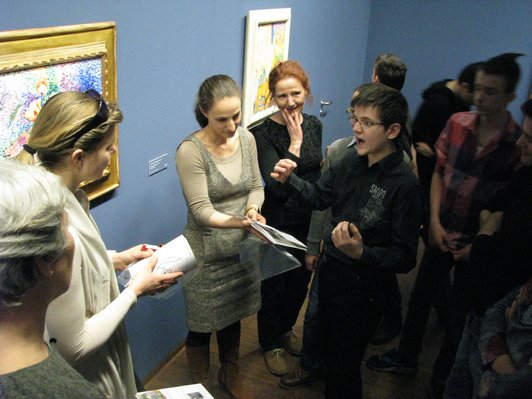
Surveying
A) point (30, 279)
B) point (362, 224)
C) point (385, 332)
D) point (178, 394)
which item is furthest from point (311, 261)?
point (30, 279)

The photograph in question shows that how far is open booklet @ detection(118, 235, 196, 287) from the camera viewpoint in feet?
5.45

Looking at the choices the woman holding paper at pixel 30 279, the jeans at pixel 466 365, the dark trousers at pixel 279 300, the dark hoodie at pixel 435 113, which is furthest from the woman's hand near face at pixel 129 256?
the dark hoodie at pixel 435 113

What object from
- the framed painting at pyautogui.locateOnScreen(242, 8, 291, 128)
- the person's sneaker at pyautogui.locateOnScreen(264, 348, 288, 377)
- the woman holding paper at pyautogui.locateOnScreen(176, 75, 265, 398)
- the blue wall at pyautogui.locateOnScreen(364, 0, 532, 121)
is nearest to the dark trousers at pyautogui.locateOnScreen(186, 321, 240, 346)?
the woman holding paper at pyautogui.locateOnScreen(176, 75, 265, 398)

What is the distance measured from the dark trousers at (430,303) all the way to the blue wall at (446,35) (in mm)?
3271

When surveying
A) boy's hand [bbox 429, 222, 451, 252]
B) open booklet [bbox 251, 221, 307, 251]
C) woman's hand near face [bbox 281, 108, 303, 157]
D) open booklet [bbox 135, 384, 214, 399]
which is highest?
woman's hand near face [bbox 281, 108, 303, 157]

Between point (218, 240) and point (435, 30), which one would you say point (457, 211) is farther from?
point (435, 30)

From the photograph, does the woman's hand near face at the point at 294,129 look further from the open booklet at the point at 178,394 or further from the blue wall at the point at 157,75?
the open booklet at the point at 178,394

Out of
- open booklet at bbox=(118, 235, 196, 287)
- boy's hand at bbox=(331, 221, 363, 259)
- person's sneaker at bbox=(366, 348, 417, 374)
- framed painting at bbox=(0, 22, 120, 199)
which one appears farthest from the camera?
person's sneaker at bbox=(366, 348, 417, 374)

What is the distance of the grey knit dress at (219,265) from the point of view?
2230 mm

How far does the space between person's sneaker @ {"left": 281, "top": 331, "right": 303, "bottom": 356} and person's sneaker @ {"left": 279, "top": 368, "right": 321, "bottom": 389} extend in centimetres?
24

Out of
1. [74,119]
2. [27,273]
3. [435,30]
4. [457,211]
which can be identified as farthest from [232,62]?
[435,30]

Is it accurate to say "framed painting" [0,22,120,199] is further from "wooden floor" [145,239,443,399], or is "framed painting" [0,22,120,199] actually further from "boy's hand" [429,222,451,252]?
"boy's hand" [429,222,451,252]

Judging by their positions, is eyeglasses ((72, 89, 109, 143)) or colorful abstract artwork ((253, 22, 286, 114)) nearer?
eyeglasses ((72, 89, 109, 143))

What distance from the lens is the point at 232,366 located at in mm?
2613
